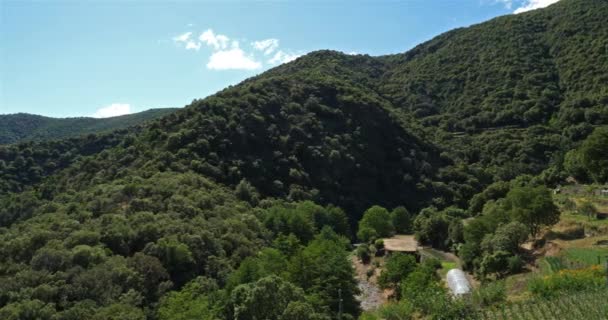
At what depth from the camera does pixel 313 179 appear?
8206cm

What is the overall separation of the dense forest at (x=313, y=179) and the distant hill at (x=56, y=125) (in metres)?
1.59

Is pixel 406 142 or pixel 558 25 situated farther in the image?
pixel 558 25

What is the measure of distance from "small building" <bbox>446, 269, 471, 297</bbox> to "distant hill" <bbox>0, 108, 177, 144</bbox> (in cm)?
9982

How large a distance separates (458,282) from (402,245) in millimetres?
21643

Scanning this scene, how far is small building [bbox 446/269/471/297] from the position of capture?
36.7 metres

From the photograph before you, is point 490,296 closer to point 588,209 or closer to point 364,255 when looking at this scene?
point 588,209

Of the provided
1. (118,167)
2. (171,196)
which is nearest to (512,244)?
(171,196)

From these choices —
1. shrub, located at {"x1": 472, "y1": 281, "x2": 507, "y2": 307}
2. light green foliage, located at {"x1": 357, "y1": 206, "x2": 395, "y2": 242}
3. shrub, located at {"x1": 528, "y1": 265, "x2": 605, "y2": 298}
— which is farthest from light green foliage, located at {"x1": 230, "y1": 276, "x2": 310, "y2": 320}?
light green foliage, located at {"x1": 357, "y1": 206, "x2": 395, "y2": 242}

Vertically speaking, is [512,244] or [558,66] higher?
[558,66]

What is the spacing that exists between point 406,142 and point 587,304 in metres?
72.6

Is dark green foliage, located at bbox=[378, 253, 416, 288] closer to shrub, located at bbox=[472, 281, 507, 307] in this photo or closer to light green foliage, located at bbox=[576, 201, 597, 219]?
shrub, located at bbox=[472, 281, 507, 307]

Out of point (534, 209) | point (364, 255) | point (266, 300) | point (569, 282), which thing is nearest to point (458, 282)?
point (534, 209)

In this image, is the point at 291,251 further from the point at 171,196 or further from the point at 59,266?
the point at 59,266

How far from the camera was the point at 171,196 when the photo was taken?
52.5 meters
